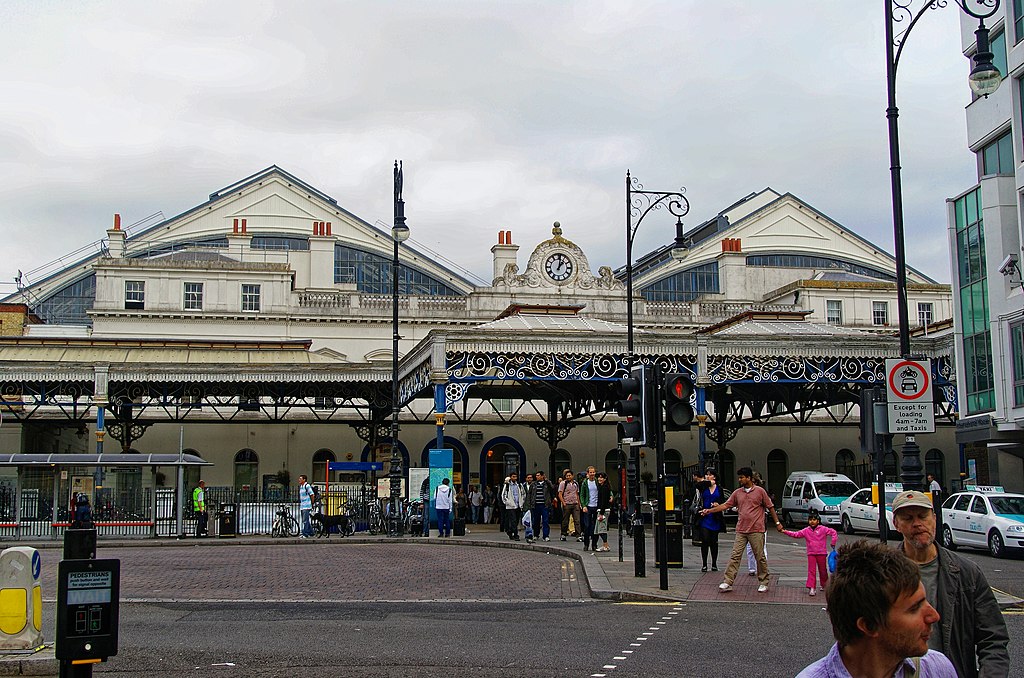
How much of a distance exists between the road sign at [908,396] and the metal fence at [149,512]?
2175 cm

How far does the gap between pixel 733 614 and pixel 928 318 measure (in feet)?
170

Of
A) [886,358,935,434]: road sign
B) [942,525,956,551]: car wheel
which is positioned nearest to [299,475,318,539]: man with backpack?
[942,525,956,551]: car wheel

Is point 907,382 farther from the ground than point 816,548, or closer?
farther from the ground

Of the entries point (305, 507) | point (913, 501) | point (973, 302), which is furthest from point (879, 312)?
point (913, 501)

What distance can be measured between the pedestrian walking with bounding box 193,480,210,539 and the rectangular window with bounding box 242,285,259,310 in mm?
23027

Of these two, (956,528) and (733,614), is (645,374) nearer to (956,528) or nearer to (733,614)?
(733,614)

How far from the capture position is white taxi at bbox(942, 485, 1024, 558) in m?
22.6

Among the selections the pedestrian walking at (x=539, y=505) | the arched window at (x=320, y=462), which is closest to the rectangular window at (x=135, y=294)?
the arched window at (x=320, y=462)

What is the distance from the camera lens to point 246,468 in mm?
47969

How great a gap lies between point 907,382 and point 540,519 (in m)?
17.1

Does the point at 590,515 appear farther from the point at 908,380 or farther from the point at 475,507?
the point at 475,507

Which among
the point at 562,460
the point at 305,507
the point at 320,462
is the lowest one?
the point at 305,507

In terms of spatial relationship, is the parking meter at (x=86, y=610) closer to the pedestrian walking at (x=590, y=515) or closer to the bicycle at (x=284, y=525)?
the pedestrian walking at (x=590, y=515)

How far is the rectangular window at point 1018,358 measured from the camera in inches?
1215
